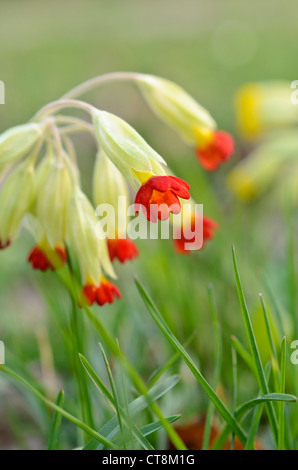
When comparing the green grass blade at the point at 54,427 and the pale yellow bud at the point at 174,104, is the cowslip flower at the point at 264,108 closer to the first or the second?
the pale yellow bud at the point at 174,104

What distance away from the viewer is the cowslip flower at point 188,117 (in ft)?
3.66

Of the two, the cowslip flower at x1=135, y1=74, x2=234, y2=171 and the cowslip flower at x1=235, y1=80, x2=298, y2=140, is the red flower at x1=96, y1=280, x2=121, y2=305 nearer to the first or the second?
the cowslip flower at x1=135, y1=74, x2=234, y2=171

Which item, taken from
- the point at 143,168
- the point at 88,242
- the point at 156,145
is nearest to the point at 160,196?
the point at 143,168

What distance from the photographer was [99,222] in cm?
98

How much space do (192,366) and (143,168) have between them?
277mm

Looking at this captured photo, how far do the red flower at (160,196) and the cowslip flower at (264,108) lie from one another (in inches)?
43.7

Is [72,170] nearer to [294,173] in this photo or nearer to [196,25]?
[294,173]

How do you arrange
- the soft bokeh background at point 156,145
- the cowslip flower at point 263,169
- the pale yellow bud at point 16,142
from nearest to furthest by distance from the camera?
the pale yellow bud at point 16,142 < the soft bokeh background at point 156,145 < the cowslip flower at point 263,169

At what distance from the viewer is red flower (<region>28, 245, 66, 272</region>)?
96 cm

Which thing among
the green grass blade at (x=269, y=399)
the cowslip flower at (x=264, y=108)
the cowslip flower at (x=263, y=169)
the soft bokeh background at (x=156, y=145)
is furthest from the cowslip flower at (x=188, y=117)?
the cowslip flower at (x=264, y=108)

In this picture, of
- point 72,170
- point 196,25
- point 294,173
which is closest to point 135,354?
point 72,170

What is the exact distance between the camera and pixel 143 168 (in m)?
0.87

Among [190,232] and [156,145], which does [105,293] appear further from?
[156,145]

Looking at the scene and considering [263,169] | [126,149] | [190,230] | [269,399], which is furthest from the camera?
[263,169]
